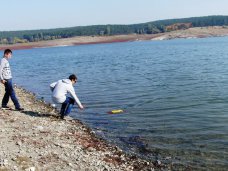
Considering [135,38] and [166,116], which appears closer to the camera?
[166,116]

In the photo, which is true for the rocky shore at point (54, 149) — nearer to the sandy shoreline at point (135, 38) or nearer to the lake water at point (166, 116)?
Answer: the lake water at point (166, 116)

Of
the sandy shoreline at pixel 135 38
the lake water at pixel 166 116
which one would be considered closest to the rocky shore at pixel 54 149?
the lake water at pixel 166 116

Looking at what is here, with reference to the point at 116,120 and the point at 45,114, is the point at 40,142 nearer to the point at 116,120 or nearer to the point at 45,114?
the point at 45,114

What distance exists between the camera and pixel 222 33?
174 m

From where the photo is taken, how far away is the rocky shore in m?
10.9

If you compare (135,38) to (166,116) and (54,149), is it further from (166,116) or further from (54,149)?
(54,149)

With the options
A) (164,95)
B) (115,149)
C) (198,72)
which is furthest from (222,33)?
(115,149)

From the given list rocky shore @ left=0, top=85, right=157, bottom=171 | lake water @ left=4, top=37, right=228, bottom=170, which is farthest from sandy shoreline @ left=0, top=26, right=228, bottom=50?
rocky shore @ left=0, top=85, right=157, bottom=171

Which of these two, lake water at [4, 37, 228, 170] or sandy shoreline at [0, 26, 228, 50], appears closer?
lake water at [4, 37, 228, 170]

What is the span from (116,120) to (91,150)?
599 centimetres

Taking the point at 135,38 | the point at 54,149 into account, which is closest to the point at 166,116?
the point at 54,149

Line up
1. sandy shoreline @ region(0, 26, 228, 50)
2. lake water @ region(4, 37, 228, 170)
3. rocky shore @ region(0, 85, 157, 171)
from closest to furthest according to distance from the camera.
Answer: rocky shore @ region(0, 85, 157, 171) < lake water @ region(4, 37, 228, 170) < sandy shoreline @ region(0, 26, 228, 50)

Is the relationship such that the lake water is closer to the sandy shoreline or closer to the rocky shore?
the rocky shore

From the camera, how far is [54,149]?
480 inches
